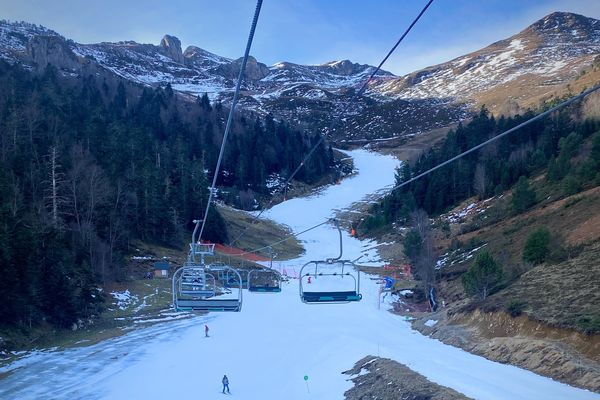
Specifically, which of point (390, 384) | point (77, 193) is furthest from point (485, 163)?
point (390, 384)

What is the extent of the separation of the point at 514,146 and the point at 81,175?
212ft

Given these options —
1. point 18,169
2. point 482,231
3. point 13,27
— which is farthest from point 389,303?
point 13,27

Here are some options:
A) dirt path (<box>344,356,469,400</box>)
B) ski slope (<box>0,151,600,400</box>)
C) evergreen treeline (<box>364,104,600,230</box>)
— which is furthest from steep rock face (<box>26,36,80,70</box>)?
dirt path (<box>344,356,469,400</box>)

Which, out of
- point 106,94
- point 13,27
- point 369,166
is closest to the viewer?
point 106,94

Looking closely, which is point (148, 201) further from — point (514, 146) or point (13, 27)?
point (13, 27)

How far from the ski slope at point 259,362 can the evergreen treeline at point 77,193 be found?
5752mm

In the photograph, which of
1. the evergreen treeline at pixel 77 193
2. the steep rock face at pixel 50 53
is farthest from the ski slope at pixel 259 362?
the steep rock face at pixel 50 53

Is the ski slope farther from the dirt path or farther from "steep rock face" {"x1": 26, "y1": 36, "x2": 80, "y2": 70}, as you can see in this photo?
"steep rock face" {"x1": 26, "y1": 36, "x2": 80, "y2": 70}

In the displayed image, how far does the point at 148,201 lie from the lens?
56.7m

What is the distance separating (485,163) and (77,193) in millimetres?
57431

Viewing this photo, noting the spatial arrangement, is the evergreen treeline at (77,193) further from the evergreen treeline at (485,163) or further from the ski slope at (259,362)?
the evergreen treeline at (485,163)

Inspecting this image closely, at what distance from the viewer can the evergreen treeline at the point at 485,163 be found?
64.4 m

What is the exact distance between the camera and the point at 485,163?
7250 cm

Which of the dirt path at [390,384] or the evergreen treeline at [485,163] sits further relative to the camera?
the evergreen treeline at [485,163]
